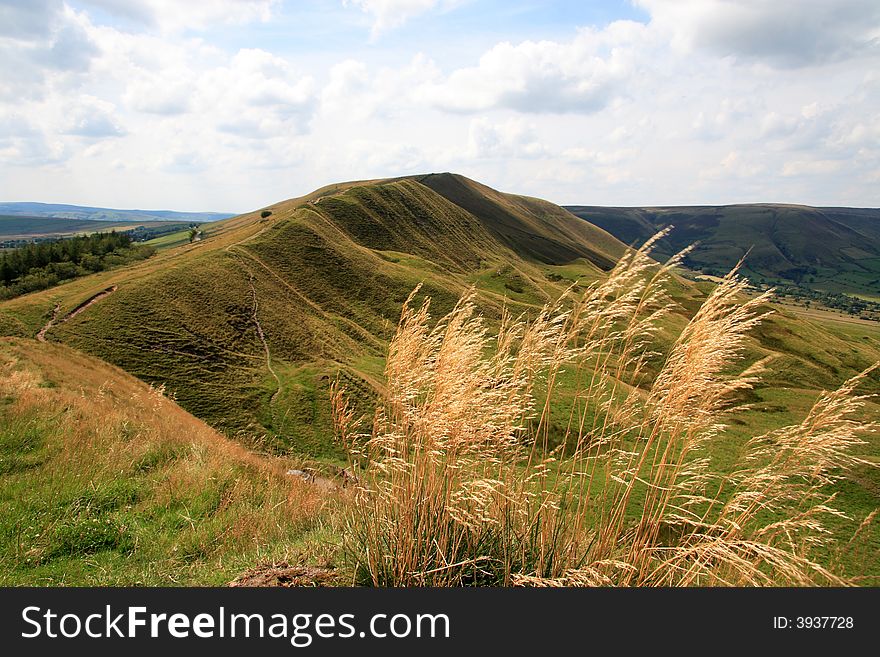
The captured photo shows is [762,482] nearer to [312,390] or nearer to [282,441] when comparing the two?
[282,441]

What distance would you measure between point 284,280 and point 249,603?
2059 inches

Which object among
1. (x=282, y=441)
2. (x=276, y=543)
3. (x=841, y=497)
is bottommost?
(x=282, y=441)

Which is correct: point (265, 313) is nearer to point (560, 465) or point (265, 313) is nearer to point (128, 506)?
point (128, 506)

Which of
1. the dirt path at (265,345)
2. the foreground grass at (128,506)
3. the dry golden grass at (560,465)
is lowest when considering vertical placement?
the dirt path at (265,345)

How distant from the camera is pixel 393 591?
389 cm

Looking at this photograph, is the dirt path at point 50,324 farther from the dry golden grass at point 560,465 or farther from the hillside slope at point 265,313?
the dry golden grass at point 560,465

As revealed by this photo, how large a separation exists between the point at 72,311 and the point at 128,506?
4128 centimetres

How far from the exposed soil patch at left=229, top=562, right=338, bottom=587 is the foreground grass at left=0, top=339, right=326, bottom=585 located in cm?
29

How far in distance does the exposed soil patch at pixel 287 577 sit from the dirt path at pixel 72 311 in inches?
1517

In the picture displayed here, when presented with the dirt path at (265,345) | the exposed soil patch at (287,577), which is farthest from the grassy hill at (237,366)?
the exposed soil patch at (287,577)

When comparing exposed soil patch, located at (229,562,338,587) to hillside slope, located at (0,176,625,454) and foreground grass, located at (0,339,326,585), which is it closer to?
foreground grass, located at (0,339,326,585)

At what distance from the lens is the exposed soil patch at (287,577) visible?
14.7 feet

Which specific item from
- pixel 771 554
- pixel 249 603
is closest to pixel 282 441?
pixel 249 603

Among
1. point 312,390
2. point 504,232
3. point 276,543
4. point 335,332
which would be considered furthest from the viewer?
point 504,232
